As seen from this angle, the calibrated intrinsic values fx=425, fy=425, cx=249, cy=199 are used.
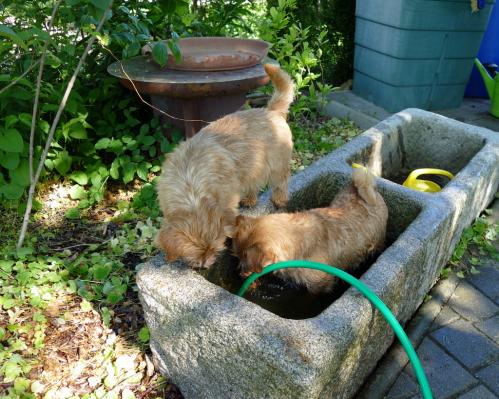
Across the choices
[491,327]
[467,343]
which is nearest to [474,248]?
[491,327]

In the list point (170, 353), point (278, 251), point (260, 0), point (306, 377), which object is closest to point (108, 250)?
point (170, 353)

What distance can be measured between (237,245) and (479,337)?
182 cm

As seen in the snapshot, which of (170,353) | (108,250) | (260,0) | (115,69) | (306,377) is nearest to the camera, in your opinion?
(306,377)

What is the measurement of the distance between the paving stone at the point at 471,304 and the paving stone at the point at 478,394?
603 mm

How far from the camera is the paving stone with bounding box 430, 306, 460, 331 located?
295cm

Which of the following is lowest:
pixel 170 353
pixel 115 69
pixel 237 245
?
pixel 170 353

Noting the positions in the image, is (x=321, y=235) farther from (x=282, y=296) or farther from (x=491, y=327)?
(x=491, y=327)

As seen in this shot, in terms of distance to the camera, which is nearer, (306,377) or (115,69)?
(306,377)

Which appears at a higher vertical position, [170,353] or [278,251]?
[278,251]

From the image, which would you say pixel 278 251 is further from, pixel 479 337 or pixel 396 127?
pixel 396 127

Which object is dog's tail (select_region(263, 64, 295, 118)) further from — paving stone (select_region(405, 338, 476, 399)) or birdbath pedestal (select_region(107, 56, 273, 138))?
paving stone (select_region(405, 338, 476, 399))

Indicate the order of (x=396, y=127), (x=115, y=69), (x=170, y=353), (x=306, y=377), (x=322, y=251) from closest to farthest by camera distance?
(x=306, y=377)
(x=170, y=353)
(x=322, y=251)
(x=115, y=69)
(x=396, y=127)

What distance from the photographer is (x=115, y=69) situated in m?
3.71

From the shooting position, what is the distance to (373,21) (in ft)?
19.2
